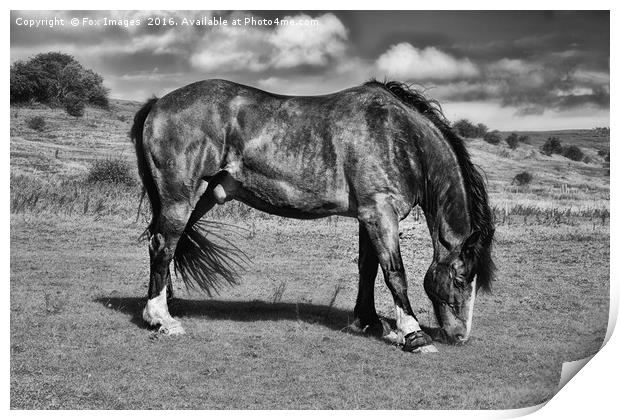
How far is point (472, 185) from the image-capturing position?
779 cm

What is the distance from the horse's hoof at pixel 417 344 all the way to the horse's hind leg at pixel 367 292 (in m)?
0.90

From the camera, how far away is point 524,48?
10172 mm

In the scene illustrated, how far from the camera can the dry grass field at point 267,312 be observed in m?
6.69

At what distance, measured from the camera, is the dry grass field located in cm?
669

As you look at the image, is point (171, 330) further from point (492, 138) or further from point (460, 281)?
point (492, 138)

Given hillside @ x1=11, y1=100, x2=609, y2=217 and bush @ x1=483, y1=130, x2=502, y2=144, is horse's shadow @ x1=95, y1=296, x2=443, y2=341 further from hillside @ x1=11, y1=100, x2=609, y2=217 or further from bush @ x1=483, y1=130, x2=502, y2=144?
bush @ x1=483, y1=130, x2=502, y2=144

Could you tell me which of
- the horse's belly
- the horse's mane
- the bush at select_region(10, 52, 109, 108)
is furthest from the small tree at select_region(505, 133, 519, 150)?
the horse's belly

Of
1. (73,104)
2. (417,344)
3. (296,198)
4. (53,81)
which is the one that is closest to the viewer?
(417,344)

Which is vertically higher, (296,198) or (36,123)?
(36,123)

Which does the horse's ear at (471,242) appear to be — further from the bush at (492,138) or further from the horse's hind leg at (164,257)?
the bush at (492,138)

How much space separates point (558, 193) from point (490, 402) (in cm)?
1579

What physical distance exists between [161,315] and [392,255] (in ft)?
9.69

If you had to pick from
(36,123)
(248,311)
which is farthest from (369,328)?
(36,123)
